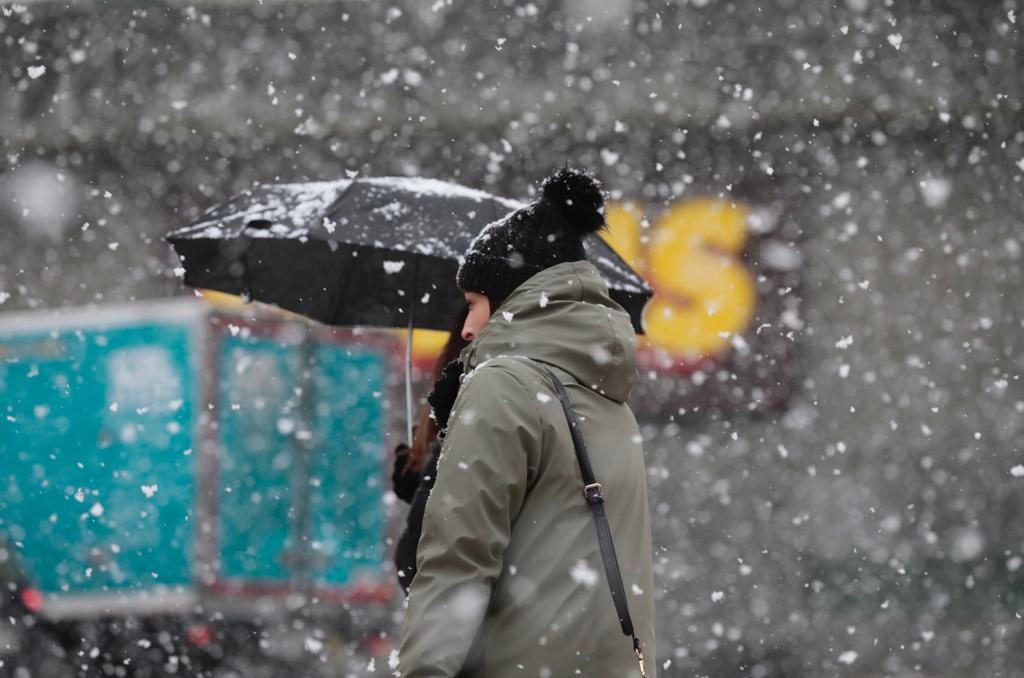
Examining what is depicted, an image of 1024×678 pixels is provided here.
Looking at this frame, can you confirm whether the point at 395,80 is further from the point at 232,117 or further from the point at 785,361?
the point at 785,361

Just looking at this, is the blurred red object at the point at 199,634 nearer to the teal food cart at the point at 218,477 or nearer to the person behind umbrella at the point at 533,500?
the teal food cart at the point at 218,477

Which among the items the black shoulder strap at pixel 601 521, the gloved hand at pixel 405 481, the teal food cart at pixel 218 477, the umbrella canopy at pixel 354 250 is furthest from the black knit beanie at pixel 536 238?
the teal food cart at pixel 218 477

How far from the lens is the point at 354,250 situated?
12.2ft

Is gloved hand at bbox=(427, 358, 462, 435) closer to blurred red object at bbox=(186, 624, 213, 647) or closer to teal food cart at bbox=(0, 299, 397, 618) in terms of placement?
teal food cart at bbox=(0, 299, 397, 618)

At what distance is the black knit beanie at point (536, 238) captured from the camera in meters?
2.35

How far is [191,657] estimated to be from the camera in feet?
23.1

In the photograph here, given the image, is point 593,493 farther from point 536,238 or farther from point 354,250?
point 354,250

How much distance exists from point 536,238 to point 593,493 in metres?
0.57

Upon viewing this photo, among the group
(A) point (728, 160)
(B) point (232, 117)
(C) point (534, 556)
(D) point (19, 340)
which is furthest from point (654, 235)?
(C) point (534, 556)

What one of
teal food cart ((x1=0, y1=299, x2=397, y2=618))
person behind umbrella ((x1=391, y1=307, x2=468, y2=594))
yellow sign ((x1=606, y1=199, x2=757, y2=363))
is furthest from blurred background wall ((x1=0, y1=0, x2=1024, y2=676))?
person behind umbrella ((x1=391, y1=307, x2=468, y2=594))

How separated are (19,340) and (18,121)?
1.42m

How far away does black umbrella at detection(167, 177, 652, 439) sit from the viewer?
3688 millimetres

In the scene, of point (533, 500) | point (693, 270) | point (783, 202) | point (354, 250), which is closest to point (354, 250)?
point (354, 250)

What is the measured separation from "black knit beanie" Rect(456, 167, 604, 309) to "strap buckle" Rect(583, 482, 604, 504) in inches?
18.6
